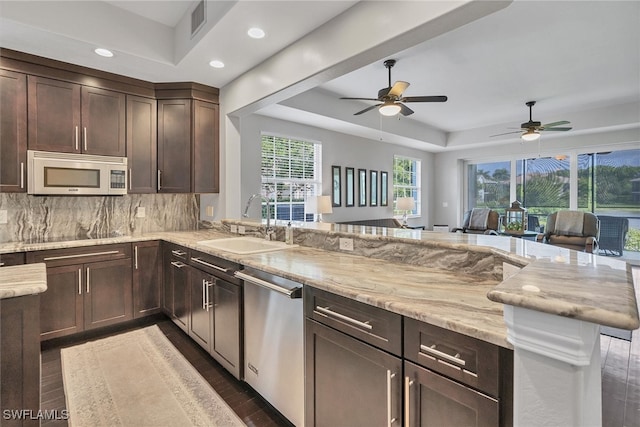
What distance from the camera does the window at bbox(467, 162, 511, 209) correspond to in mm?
7648

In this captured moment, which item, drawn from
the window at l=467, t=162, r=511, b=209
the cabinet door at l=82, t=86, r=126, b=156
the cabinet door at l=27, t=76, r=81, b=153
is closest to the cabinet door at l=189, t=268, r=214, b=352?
the cabinet door at l=82, t=86, r=126, b=156

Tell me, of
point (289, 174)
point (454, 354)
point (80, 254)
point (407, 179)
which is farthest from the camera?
point (407, 179)

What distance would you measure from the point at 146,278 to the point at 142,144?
4.88 feet

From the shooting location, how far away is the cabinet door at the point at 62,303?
2693mm

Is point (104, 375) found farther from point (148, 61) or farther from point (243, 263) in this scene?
point (148, 61)

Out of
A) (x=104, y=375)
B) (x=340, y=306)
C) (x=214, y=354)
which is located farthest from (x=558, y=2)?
(x=104, y=375)

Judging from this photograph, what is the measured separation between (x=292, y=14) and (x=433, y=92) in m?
3.33

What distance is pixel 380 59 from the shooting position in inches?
95.8

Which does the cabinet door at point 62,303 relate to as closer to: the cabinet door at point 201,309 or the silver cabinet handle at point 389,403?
the cabinet door at point 201,309

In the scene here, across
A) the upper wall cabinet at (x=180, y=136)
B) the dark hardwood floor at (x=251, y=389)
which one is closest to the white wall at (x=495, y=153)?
the dark hardwood floor at (x=251, y=389)

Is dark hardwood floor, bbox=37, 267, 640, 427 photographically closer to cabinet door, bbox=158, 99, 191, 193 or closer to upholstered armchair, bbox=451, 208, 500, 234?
cabinet door, bbox=158, 99, 191, 193

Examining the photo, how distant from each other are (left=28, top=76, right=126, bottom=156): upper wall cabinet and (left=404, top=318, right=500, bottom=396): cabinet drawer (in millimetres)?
3491

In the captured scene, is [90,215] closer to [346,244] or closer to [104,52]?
[104,52]

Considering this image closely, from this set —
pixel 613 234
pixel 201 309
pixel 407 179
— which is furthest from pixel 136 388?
pixel 613 234
